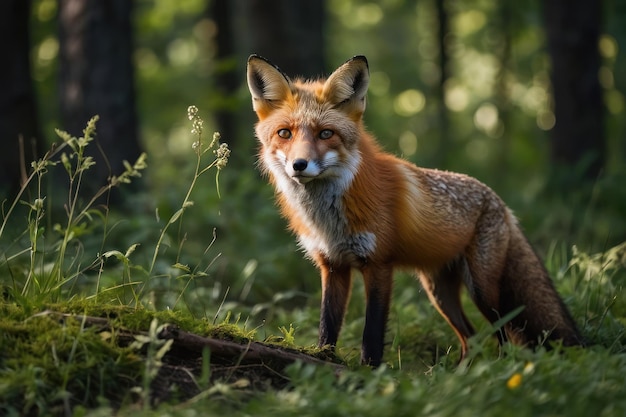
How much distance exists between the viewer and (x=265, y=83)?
15.8ft

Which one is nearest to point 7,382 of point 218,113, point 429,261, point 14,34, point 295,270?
point 429,261

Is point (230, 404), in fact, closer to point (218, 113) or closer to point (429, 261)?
point (429, 261)

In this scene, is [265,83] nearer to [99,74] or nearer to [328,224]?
[328,224]

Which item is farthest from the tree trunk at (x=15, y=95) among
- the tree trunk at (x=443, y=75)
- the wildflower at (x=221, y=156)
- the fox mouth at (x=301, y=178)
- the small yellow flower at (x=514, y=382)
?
the tree trunk at (x=443, y=75)

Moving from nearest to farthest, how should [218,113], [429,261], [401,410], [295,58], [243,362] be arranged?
1. [401,410]
2. [243,362]
3. [429,261]
4. [295,58]
5. [218,113]

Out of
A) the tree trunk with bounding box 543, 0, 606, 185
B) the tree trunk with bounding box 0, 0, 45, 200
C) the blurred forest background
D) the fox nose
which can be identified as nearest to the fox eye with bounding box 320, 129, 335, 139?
the fox nose

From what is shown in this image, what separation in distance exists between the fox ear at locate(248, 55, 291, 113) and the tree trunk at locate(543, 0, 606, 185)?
6908mm

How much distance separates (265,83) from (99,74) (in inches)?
160

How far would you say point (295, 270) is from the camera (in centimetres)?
825

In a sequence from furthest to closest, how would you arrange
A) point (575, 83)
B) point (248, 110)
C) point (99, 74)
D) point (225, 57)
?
point (225, 57) < point (248, 110) < point (575, 83) < point (99, 74)

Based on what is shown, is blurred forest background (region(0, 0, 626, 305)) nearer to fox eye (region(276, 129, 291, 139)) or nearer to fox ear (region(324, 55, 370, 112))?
fox eye (region(276, 129, 291, 139))

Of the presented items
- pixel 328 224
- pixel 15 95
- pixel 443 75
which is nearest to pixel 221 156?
pixel 328 224

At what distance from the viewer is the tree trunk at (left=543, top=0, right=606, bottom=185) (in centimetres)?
1095

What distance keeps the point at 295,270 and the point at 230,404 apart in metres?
5.17
